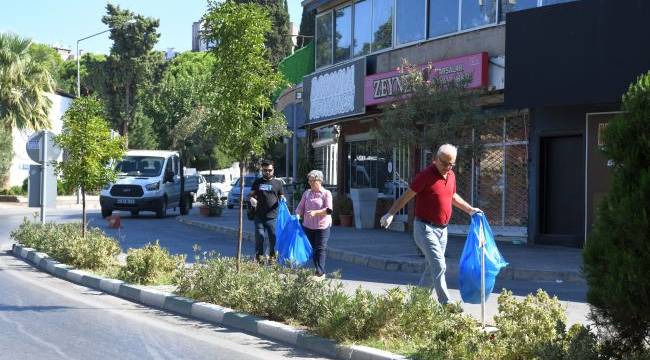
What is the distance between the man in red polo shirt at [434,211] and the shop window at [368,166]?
14917 mm

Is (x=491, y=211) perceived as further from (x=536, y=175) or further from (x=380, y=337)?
(x=380, y=337)

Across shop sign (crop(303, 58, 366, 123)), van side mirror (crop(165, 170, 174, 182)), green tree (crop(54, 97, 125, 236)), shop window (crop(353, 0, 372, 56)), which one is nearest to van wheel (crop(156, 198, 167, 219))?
van side mirror (crop(165, 170, 174, 182))

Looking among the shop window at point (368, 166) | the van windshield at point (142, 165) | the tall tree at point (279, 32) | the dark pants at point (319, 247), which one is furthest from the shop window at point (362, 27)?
the tall tree at point (279, 32)

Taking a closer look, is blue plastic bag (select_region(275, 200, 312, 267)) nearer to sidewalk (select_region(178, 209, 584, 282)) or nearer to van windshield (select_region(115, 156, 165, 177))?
sidewalk (select_region(178, 209, 584, 282))

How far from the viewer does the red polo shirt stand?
Answer: 8.19 metres

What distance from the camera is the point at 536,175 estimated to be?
17.5m

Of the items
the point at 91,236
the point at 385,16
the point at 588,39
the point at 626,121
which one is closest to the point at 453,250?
the point at 588,39

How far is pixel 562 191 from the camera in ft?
56.9

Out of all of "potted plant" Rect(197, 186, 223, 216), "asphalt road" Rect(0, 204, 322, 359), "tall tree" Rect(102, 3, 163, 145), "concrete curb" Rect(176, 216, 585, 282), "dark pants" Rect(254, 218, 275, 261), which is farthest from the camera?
"tall tree" Rect(102, 3, 163, 145)

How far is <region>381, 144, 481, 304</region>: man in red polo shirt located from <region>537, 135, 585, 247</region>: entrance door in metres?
9.29

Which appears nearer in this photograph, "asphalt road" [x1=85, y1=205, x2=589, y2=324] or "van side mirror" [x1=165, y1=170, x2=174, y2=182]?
"asphalt road" [x1=85, y1=205, x2=589, y2=324]

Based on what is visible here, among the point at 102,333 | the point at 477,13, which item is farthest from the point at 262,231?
the point at 477,13

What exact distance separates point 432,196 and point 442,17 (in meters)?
12.8

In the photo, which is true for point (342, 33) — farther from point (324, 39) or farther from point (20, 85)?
point (20, 85)
